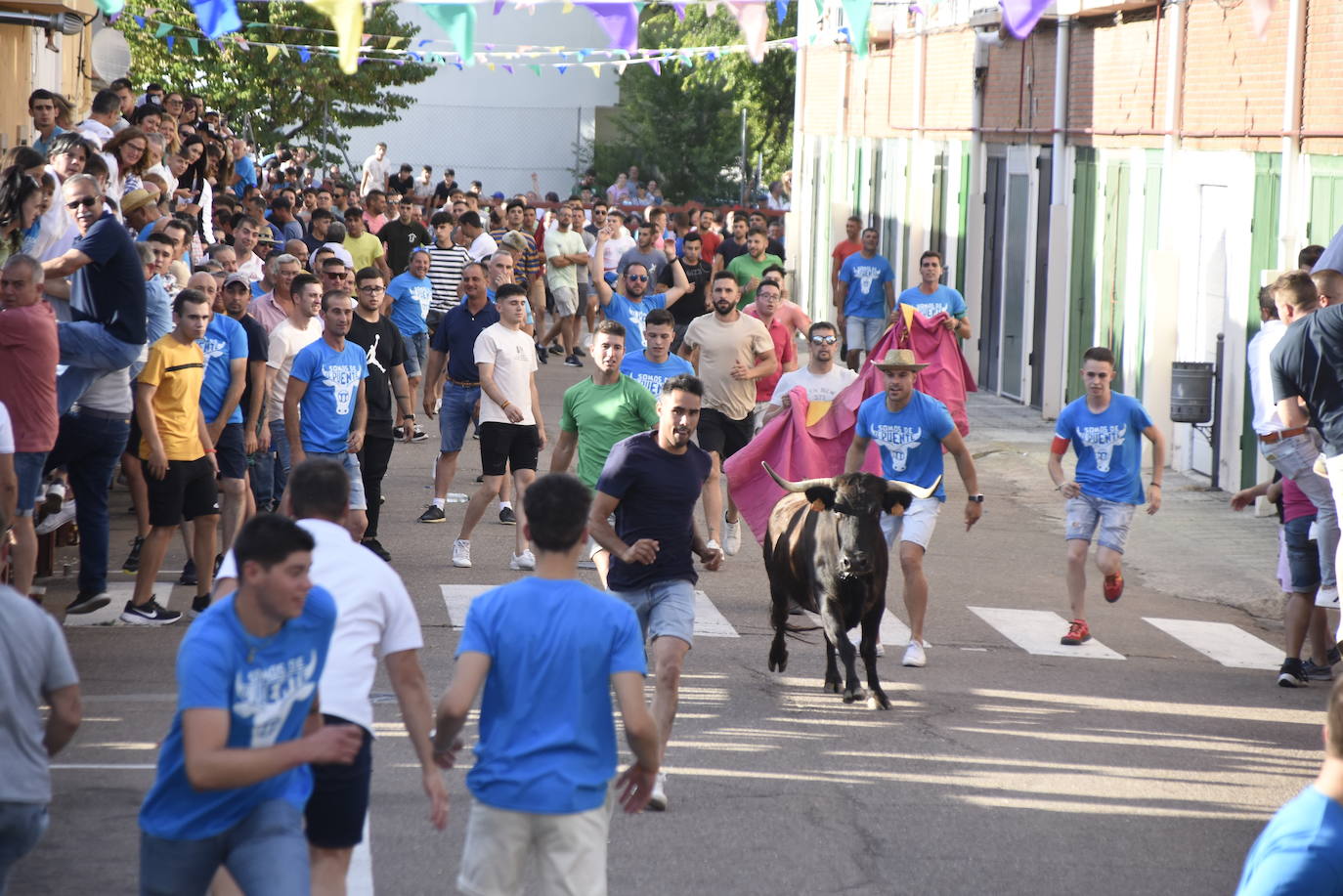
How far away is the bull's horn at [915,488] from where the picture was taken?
1047 centimetres

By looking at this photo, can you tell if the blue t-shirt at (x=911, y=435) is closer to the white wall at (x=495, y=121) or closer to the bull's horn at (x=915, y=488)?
the bull's horn at (x=915, y=488)

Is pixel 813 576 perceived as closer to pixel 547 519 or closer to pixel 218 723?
pixel 547 519

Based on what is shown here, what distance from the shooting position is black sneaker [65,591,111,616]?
1136 centimetres

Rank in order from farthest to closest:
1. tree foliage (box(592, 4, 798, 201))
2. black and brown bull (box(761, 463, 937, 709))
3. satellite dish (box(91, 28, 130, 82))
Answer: tree foliage (box(592, 4, 798, 201))
satellite dish (box(91, 28, 130, 82))
black and brown bull (box(761, 463, 937, 709))

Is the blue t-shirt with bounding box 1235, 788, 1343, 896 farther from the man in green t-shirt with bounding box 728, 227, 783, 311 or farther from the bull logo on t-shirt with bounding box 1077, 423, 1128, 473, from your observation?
the man in green t-shirt with bounding box 728, 227, 783, 311

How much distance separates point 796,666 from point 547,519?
5.66m

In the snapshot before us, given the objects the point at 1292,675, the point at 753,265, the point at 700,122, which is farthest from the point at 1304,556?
the point at 700,122

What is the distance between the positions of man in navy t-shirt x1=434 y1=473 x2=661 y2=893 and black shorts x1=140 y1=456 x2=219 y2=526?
239 inches

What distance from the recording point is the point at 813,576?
10414 millimetres

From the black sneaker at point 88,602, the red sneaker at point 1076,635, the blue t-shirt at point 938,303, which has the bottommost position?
the red sneaker at point 1076,635

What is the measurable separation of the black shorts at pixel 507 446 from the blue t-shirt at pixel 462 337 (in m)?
0.94

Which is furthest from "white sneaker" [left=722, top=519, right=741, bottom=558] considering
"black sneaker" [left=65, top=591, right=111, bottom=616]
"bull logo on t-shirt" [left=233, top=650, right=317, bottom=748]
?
"bull logo on t-shirt" [left=233, top=650, right=317, bottom=748]

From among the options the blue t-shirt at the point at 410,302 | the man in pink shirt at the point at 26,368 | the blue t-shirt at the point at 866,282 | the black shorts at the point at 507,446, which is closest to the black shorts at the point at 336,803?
the man in pink shirt at the point at 26,368

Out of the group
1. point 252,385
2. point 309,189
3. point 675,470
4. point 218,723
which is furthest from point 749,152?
point 218,723
